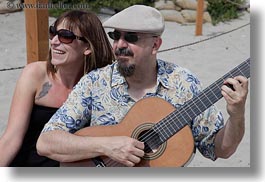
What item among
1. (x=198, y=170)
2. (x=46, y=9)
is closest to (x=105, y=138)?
(x=198, y=170)

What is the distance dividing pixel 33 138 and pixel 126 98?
1.22 ft

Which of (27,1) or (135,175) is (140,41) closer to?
(135,175)

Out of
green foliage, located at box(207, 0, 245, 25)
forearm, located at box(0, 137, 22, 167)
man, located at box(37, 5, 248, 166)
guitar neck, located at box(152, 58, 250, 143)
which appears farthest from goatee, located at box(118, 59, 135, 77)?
green foliage, located at box(207, 0, 245, 25)

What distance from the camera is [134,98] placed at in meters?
1.83

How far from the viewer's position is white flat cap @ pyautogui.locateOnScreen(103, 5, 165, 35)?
177cm

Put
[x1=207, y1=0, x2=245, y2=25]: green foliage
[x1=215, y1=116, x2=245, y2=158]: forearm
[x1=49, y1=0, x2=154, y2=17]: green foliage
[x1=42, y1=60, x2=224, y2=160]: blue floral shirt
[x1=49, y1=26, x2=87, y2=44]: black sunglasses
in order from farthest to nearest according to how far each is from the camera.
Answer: [x1=207, y1=0, x2=245, y2=25]: green foliage
[x1=49, y1=0, x2=154, y2=17]: green foliage
[x1=49, y1=26, x2=87, y2=44]: black sunglasses
[x1=42, y1=60, x2=224, y2=160]: blue floral shirt
[x1=215, y1=116, x2=245, y2=158]: forearm

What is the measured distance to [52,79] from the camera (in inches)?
80.4

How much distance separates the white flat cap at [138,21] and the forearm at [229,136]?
33 cm

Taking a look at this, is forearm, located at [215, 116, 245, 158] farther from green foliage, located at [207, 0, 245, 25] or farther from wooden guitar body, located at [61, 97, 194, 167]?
green foliage, located at [207, 0, 245, 25]

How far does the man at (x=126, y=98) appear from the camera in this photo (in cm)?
177

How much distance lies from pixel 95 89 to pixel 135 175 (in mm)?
265

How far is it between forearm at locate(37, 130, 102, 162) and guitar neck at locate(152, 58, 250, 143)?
7.1 inches

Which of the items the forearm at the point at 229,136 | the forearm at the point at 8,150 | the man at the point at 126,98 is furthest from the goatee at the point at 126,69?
the forearm at the point at 8,150

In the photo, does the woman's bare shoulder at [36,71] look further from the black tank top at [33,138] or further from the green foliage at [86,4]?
the green foliage at [86,4]
